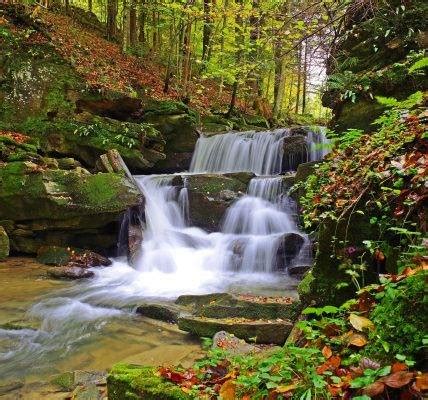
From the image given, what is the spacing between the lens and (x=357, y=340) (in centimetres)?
216

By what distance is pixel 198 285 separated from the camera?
823 cm

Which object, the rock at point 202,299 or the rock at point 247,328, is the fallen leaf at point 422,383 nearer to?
the rock at point 247,328

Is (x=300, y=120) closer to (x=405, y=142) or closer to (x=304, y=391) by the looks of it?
(x=405, y=142)

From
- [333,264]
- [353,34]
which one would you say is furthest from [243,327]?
[353,34]

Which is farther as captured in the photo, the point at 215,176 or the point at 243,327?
the point at 215,176

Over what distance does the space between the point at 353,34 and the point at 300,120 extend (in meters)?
16.1

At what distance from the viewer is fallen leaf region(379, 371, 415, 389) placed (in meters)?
1.73

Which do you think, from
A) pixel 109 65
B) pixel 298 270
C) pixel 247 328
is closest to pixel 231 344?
pixel 247 328

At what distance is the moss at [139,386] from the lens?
2.52 meters

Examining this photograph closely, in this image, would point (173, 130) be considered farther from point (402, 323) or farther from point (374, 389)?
point (374, 389)

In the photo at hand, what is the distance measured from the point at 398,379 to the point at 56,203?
8381 mm

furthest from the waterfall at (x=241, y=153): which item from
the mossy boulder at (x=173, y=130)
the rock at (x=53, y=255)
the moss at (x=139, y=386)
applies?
the moss at (x=139, y=386)

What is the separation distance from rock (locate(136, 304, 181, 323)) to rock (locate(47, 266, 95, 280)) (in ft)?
7.72

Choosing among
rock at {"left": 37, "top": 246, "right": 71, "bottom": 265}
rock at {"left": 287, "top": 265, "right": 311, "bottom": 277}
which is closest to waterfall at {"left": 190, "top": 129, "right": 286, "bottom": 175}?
rock at {"left": 287, "top": 265, "right": 311, "bottom": 277}
